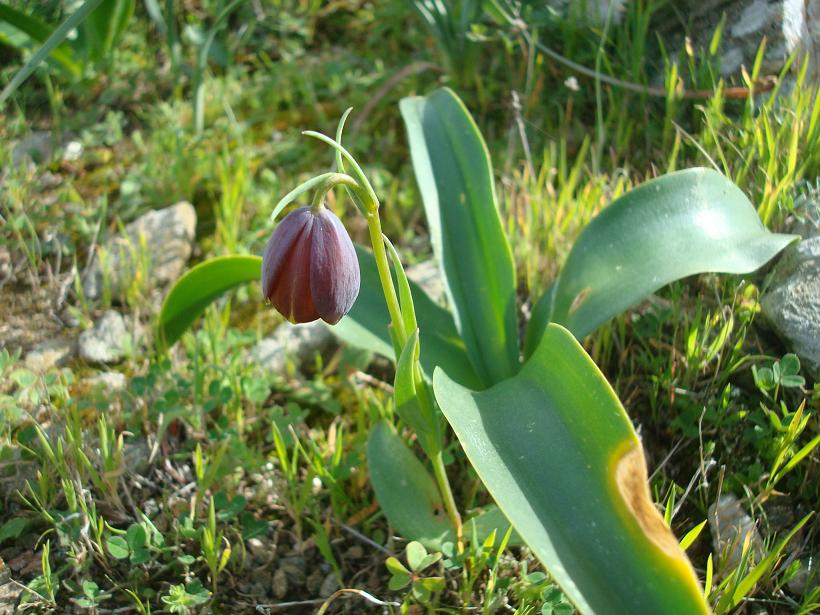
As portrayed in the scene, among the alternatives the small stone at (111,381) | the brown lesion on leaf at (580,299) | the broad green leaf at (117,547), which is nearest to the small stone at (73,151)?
the small stone at (111,381)

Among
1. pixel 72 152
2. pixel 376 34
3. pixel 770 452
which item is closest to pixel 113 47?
pixel 72 152

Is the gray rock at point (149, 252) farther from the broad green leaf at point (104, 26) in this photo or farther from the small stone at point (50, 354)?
the broad green leaf at point (104, 26)

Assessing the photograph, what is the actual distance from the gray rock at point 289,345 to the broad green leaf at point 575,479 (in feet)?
2.15

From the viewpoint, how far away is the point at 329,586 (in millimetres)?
1382

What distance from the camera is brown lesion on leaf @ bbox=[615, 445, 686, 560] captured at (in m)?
0.92

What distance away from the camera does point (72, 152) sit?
2215mm

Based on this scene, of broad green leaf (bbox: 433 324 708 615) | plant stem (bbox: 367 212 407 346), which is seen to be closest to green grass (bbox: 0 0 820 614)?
broad green leaf (bbox: 433 324 708 615)

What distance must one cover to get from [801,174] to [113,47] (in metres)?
1.84

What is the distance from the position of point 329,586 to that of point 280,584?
0.08 m

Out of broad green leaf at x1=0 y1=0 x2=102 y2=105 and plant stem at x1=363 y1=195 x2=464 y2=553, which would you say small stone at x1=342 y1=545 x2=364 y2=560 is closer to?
plant stem at x1=363 y1=195 x2=464 y2=553

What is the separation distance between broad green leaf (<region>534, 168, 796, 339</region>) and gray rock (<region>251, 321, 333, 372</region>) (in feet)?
1.90

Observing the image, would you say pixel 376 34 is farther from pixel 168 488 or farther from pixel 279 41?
pixel 168 488

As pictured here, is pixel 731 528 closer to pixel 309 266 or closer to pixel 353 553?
pixel 353 553

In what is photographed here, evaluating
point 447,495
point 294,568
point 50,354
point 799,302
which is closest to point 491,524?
point 447,495
